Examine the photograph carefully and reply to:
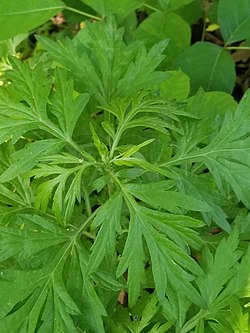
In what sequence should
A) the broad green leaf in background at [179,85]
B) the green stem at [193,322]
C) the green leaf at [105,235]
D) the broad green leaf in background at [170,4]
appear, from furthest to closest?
the broad green leaf in background at [170,4]
the broad green leaf in background at [179,85]
the green stem at [193,322]
the green leaf at [105,235]

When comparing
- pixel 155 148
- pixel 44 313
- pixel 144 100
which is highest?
pixel 144 100

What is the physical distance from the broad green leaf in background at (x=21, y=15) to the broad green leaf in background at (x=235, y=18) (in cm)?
56

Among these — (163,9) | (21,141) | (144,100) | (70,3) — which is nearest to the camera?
(144,100)

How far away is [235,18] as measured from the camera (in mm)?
1821

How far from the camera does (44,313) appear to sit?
3.92 ft

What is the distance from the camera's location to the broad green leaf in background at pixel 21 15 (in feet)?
5.74

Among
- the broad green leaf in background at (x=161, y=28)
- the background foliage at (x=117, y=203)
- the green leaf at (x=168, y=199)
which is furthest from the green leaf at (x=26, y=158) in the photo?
the broad green leaf in background at (x=161, y=28)

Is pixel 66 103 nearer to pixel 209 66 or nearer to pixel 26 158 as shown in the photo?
pixel 26 158

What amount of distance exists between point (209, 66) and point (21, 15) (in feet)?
2.09

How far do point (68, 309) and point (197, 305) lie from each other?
0.94ft

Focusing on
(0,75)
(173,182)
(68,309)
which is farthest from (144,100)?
(0,75)

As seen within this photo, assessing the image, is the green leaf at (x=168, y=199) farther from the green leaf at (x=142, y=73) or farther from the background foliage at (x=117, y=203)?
the green leaf at (x=142, y=73)

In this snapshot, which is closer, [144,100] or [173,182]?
[173,182]

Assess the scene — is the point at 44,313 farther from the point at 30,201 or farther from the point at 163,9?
the point at 163,9
